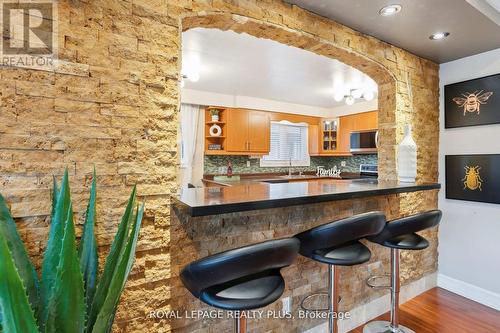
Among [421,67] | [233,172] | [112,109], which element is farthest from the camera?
[233,172]

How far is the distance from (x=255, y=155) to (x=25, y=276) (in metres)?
4.41

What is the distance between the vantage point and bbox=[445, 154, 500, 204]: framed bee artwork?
2355 millimetres

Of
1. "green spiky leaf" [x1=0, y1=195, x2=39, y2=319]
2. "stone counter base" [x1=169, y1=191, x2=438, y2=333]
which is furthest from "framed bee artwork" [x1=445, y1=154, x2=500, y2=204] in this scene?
"green spiky leaf" [x1=0, y1=195, x2=39, y2=319]

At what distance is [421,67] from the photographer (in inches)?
101

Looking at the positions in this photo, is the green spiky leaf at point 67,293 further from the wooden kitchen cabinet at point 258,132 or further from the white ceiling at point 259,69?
the wooden kitchen cabinet at point 258,132

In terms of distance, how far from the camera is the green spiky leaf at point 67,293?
0.78 meters

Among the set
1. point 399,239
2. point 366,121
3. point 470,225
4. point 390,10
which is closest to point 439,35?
point 390,10

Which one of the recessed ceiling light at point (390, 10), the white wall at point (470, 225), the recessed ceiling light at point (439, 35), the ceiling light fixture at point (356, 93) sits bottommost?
the white wall at point (470, 225)

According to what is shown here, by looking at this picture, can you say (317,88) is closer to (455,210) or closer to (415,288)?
(455,210)

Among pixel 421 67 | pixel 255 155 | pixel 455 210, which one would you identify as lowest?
pixel 455 210

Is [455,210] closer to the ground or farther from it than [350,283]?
farther from it

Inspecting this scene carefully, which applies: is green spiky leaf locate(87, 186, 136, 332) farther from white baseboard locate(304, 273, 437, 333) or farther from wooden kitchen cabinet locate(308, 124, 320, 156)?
wooden kitchen cabinet locate(308, 124, 320, 156)

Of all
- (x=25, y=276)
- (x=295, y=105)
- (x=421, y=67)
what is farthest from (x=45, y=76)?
(x=295, y=105)

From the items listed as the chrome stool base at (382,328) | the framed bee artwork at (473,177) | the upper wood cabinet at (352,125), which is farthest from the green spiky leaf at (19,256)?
the upper wood cabinet at (352,125)
